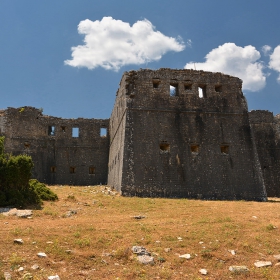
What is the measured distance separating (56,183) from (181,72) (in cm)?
1525

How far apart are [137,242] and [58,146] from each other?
22.1m

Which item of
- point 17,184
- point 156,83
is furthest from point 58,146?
point 17,184

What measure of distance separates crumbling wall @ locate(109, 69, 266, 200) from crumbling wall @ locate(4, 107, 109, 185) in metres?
10.6

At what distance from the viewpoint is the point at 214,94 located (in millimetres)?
21344

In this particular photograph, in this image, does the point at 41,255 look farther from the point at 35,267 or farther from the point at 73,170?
the point at 73,170

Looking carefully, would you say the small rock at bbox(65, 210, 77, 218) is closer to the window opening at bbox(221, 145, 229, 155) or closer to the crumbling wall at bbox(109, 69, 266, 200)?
the crumbling wall at bbox(109, 69, 266, 200)

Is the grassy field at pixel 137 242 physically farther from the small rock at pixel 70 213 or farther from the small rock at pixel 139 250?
the small rock at pixel 139 250

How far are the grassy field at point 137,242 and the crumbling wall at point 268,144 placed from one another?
15.1 m

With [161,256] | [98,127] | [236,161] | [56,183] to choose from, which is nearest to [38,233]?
[161,256]

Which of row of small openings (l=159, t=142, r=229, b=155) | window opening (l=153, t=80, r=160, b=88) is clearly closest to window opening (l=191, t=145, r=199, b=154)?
row of small openings (l=159, t=142, r=229, b=155)

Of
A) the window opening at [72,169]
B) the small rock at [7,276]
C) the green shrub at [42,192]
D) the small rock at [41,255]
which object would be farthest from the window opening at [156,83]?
the small rock at [7,276]

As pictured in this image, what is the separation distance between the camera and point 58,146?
97.6ft

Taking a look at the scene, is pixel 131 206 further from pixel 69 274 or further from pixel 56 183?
pixel 56 183

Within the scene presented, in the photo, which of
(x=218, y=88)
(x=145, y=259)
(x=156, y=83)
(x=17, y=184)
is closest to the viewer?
(x=145, y=259)
